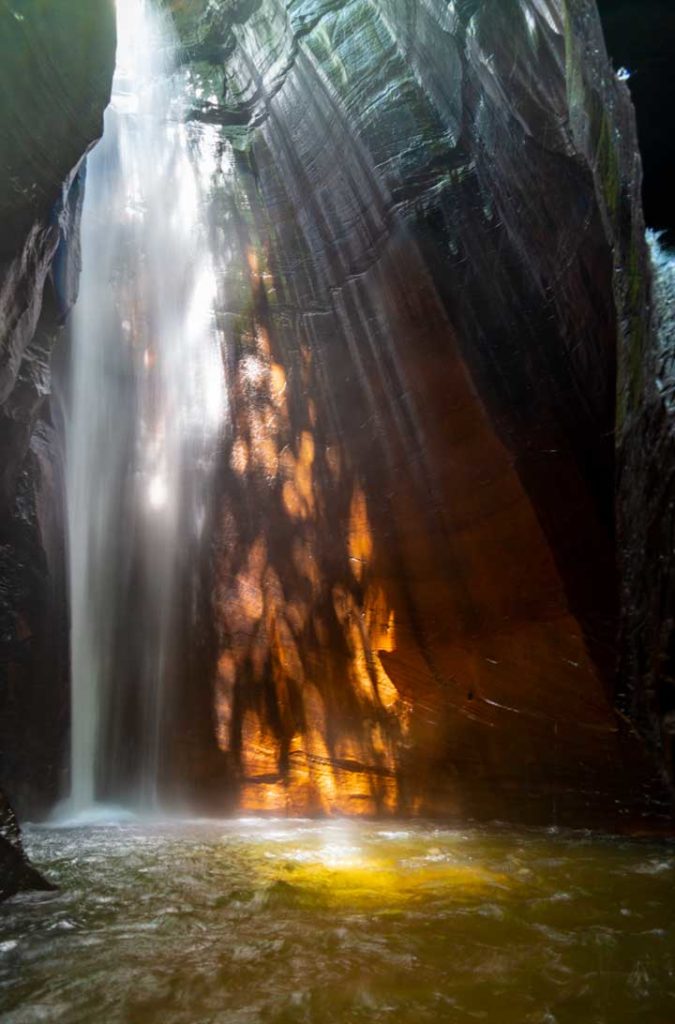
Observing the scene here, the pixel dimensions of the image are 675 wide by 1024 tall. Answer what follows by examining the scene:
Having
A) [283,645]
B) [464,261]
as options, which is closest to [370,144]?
[464,261]

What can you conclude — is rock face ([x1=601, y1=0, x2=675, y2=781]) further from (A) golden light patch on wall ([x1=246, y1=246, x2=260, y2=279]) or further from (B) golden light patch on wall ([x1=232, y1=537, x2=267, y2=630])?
(A) golden light patch on wall ([x1=246, y1=246, x2=260, y2=279])

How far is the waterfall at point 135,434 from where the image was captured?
27.9 feet

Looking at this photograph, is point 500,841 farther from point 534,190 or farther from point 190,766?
point 534,190

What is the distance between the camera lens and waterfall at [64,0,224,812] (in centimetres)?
849

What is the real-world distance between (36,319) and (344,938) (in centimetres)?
625

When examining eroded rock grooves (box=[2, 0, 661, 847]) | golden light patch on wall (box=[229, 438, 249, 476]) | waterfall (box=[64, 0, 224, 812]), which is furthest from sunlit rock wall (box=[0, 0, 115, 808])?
golden light patch on wall (box=[229, 438, 249, 476])

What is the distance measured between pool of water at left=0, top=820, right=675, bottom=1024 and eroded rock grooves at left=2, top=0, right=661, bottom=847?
211cm

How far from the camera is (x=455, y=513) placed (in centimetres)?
799

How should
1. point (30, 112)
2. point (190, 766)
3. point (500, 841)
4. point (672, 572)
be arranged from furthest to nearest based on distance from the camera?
1. point (190, 766)
2. point (500, 841)
3. point (30, 112)
4. point (672, 572)

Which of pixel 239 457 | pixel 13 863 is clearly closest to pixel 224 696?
pixel 239 457

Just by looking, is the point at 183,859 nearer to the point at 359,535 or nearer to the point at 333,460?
the point at 359,535

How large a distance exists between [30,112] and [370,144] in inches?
226

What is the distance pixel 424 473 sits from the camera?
8219 mm

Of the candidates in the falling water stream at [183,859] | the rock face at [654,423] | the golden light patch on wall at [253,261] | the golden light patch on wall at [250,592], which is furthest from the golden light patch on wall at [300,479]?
the rock face at [654,423]
